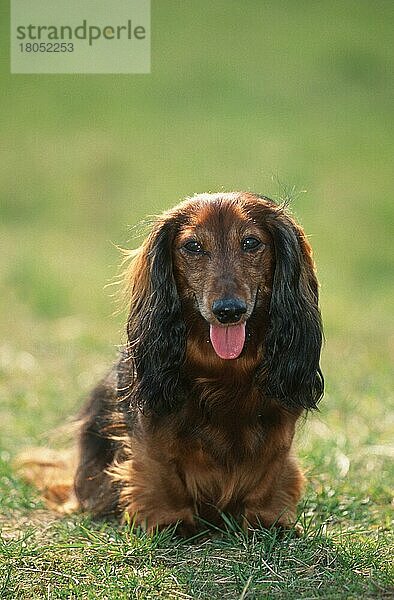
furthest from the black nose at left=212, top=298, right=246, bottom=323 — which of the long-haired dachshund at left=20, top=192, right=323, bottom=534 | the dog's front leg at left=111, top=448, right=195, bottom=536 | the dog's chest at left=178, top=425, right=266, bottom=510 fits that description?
the dog's front leg at left=111, top=448, right=195, bottom=536

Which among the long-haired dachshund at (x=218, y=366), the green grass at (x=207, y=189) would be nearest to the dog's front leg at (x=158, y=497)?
the long-haired dachshund at (x=218, y=366)

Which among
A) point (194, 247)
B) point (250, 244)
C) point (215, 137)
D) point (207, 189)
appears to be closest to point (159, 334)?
point (194, 247)

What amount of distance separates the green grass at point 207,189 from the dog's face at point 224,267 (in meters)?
0.58

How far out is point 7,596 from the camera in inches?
180

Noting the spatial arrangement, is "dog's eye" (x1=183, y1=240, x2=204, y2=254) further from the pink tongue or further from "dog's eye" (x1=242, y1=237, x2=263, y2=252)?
the pink tongue

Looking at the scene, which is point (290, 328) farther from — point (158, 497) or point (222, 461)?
point (158, 497)

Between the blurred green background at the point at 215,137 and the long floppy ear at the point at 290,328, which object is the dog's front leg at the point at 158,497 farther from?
the blurred green background at the point at 215,137

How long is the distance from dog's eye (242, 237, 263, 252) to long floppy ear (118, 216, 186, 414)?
0.37m

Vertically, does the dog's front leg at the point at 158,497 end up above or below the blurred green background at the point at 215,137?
below

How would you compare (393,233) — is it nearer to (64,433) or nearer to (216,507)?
(64,433)

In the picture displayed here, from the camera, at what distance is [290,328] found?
511 centimetres

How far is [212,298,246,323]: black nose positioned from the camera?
473 cm

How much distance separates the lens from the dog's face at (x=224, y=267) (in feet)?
15.8

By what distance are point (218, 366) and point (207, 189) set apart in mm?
10692
